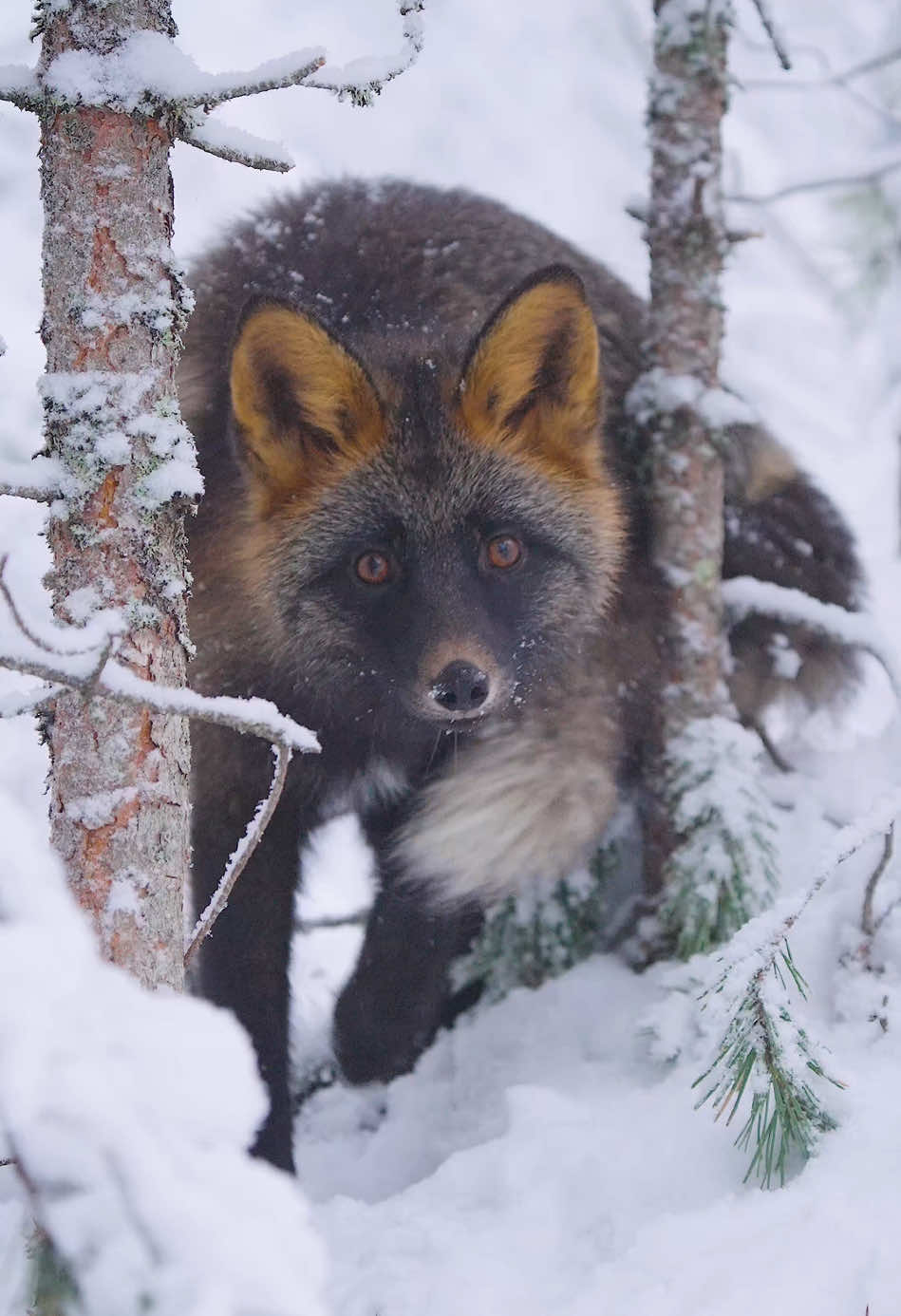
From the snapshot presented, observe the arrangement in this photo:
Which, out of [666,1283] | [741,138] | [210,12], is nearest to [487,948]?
[666,1283]

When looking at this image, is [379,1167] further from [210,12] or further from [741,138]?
[741,138]

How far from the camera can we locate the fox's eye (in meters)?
2.98

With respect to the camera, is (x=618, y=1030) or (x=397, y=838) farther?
(x=397, y=838)

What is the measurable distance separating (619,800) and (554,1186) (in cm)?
138

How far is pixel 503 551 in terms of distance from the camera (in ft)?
10.1

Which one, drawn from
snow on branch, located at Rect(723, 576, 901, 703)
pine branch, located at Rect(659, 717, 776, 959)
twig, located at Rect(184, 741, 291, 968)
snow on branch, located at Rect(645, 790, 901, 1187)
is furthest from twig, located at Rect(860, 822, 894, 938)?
twig, located at Rect(184, 741, 291, 968)

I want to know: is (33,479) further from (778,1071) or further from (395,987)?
(395,987)

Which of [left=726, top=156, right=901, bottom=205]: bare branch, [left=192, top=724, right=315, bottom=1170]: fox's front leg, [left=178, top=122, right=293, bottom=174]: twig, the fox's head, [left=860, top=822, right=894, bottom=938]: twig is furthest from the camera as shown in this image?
[left=726, top=156, right=901, bottom=205]: bare branch

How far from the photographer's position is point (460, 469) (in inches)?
120

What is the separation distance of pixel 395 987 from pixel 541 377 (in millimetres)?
1862

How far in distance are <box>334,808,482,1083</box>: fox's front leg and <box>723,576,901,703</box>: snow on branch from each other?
3.94 ft

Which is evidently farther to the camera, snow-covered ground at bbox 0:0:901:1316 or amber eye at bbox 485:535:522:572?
amber eye at bbox 485:535:522:572

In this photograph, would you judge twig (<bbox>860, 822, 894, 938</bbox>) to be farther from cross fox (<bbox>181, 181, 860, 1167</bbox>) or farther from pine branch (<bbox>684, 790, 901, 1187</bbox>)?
cross fox (<bbox>181, 181, 860, 1167</bbox>)

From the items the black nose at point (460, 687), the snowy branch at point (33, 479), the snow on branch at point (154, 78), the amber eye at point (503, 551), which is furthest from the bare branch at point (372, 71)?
the amber eye at point (503, 551)
